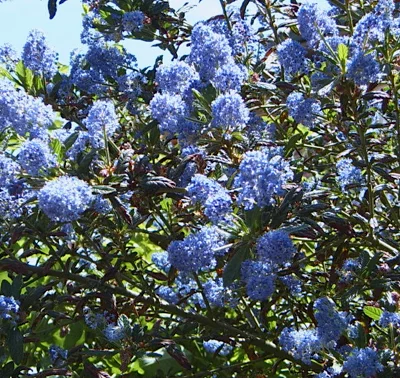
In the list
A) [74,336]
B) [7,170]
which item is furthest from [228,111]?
[74,336]

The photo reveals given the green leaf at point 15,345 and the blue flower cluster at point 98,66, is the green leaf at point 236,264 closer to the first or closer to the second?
the green leaf at point 15,345

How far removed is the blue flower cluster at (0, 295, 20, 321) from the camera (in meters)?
2.99

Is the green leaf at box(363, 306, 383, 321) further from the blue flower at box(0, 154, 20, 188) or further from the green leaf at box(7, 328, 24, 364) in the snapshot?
the blue flower at box(0, 154, 20, 188)

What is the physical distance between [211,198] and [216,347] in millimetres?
1471

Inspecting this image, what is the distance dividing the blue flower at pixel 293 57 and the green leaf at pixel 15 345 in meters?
1.53

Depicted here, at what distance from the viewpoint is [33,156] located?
2586mm

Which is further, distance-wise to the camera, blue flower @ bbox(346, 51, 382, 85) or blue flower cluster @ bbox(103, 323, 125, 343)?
blue flower cluster @ bbox(103, 323, 125, 343)

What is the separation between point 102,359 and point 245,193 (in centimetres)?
178

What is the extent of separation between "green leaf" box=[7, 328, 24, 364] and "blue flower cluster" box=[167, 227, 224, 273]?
0.73 m

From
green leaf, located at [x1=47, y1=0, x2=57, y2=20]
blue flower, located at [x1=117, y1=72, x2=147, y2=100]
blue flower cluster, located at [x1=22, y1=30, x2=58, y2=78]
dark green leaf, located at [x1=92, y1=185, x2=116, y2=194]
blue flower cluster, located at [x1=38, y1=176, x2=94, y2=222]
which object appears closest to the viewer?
blue flower cluster, located at [x1=38, y1=176, x2=94, y2=222]

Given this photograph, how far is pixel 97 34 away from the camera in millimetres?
4270

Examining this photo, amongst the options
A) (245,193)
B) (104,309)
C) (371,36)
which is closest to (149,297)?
(104,309)

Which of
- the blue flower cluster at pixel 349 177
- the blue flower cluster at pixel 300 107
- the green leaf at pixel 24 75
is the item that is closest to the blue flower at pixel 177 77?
the blue flower cluster at pixel 300 107

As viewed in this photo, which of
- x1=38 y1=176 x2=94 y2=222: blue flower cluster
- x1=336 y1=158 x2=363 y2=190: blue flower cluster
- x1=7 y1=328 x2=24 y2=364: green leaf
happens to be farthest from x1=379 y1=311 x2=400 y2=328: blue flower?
x1=7 y1=328 x2=24 y2=364: green leaf
